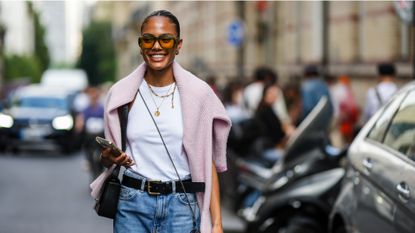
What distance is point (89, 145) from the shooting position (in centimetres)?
1686

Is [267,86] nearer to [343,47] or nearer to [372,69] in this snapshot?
[372,69]

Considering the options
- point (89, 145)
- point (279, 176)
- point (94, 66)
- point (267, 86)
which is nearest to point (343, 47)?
point (89, 145)

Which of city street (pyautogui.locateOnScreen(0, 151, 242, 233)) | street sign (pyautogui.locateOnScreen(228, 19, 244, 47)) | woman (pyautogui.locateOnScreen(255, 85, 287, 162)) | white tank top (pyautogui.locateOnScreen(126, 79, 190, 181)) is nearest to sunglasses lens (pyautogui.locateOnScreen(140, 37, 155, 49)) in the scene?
white tank top (pyautogui.locateOnScreen(126, 79, 190, 181))

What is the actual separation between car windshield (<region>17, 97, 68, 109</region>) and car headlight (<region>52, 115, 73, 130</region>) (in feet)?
1.54

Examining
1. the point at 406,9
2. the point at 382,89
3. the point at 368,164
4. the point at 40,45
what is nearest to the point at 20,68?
the point at 40,45

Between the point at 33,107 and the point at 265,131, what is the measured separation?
15.3m

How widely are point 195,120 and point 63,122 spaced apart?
20.8 m

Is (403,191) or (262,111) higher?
(403,191)

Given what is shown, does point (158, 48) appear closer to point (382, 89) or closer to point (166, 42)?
point (166, 42)

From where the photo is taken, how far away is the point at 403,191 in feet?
16.3

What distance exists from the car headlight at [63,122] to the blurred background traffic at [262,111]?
34mm

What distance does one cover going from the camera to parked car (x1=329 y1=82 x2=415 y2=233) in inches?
196

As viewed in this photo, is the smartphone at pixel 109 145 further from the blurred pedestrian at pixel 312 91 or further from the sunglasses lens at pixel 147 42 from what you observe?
the blurred pedestrian at pixel 312 91

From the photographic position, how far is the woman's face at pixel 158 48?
4.54 meters
